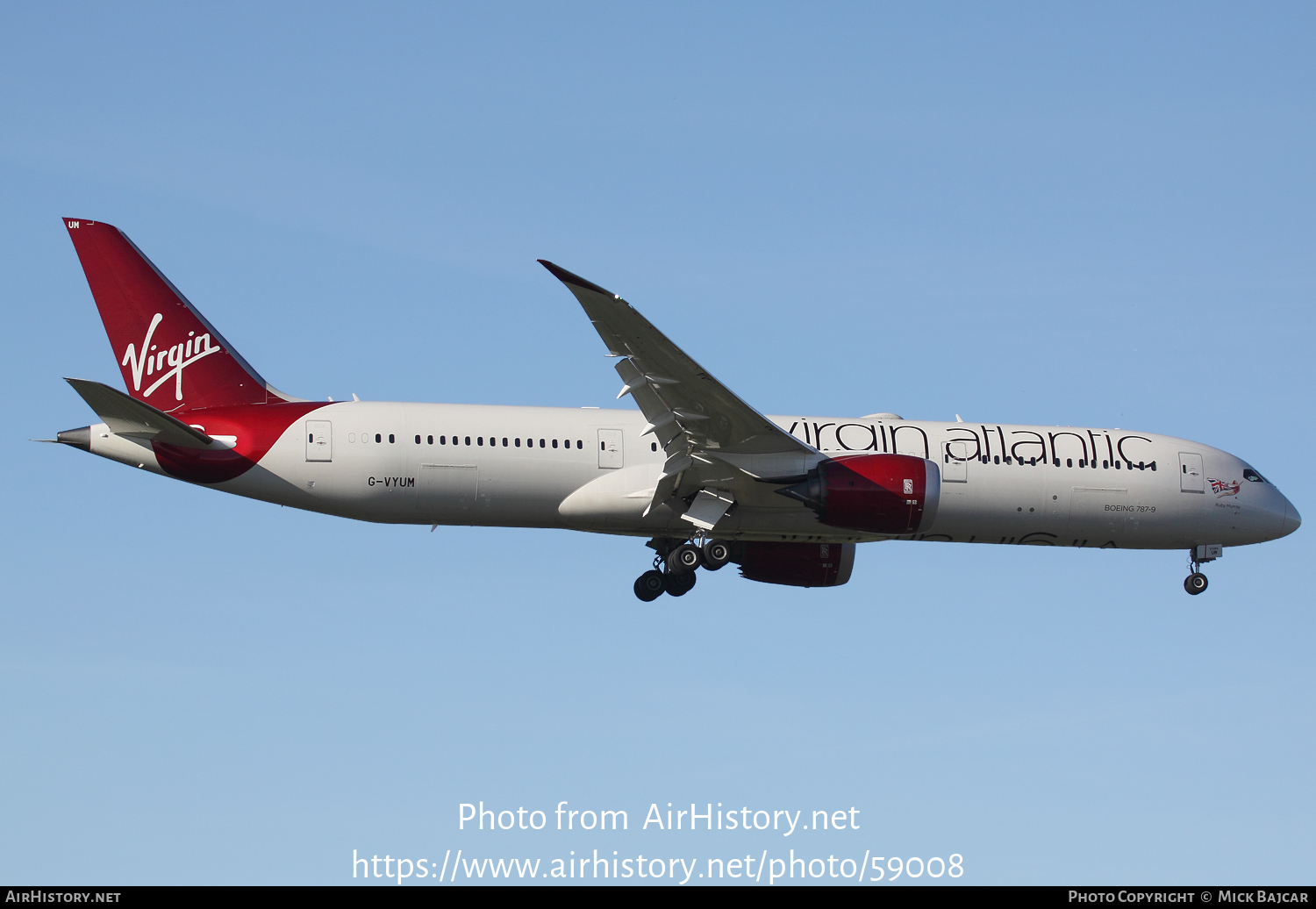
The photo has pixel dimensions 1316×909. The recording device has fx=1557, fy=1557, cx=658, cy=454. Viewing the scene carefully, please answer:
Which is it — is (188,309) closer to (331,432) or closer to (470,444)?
(331,432)

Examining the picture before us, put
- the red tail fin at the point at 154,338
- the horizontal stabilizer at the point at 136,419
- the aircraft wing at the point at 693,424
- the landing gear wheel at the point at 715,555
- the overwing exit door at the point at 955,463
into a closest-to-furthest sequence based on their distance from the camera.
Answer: the aircraft wing at the point at 693,424 → the horizontal stabilizer at the point at 136,419 → the red tail fin at the point at 154,338 → the overwing exit door at the point at 955,463 → the landing gear wheel at the point at 715,555

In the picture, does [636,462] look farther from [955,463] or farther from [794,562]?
[955,463]

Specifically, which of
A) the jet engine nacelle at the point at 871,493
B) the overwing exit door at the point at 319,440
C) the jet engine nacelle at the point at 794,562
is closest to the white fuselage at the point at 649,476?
the overwing exit door at the point at 319,440

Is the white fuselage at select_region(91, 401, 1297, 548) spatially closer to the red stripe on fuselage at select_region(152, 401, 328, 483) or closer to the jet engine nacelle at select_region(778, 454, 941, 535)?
the red stripe on fuselage at select_region(152, 401, 328, 483)

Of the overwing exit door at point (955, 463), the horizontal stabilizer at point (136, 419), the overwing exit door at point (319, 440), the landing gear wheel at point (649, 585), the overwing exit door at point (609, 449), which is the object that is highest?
the overwing exit door at point (955, 463)

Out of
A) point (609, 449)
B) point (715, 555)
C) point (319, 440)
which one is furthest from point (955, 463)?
point (319, 440)

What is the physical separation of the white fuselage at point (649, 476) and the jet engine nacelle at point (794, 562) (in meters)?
2.71

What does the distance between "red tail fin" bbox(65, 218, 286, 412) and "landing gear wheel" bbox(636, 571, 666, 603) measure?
379 inches

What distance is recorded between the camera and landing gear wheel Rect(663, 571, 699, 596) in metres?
37.8

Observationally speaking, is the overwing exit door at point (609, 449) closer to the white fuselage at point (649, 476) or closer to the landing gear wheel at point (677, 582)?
the white fuselage at point (649, 476)

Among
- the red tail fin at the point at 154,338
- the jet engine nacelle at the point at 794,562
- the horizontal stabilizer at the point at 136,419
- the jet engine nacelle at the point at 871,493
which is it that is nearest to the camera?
the horizontal stabilizer at the point at 136,419

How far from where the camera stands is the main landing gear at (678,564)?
37156 mm

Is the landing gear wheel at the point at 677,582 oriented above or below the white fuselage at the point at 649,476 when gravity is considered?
below
